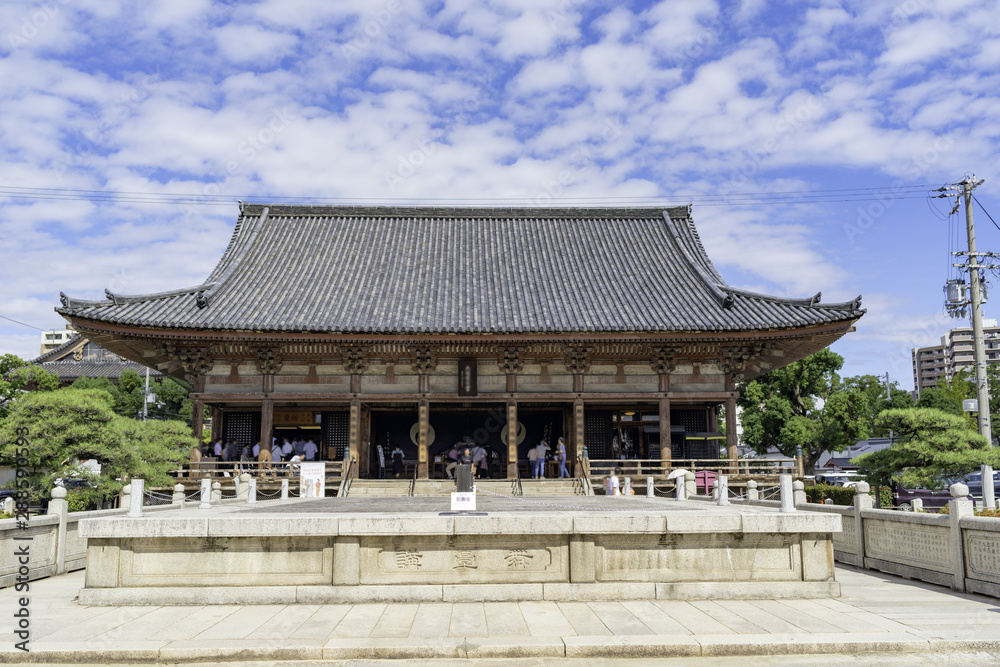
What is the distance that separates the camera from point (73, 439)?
1504cm

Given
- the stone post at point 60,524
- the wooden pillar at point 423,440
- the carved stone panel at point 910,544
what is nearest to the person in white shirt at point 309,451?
the wooden pillar at point 423,440

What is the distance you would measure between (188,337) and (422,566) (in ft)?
54.6

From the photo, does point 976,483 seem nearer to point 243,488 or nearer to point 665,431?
point 665,431

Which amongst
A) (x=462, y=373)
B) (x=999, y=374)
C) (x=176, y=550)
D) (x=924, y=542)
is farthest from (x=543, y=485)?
(x=999, y=374)

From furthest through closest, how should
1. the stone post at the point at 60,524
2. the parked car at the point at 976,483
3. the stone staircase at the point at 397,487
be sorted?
the parked car at the point at 976,483 → the stone staircase at the point at 397,487 → the stone post at the point at 60,524

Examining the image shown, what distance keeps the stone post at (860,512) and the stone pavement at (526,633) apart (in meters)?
3.84

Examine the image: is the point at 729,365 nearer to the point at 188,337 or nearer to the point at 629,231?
the point at 629,231

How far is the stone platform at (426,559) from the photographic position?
904cm

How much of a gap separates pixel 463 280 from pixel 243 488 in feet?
39.6

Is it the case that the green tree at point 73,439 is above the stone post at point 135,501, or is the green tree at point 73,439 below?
above

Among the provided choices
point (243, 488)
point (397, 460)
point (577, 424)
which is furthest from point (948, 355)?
point (243, 488)

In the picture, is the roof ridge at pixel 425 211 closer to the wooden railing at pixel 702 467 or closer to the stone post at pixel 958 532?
the wooden railing at pixel 702 467

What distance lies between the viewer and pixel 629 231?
3206 centimetres

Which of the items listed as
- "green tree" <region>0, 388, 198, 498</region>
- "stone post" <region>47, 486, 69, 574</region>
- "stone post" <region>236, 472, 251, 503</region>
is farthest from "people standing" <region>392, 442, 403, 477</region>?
"stone post" <region>47, 486, 69, 574</region>
